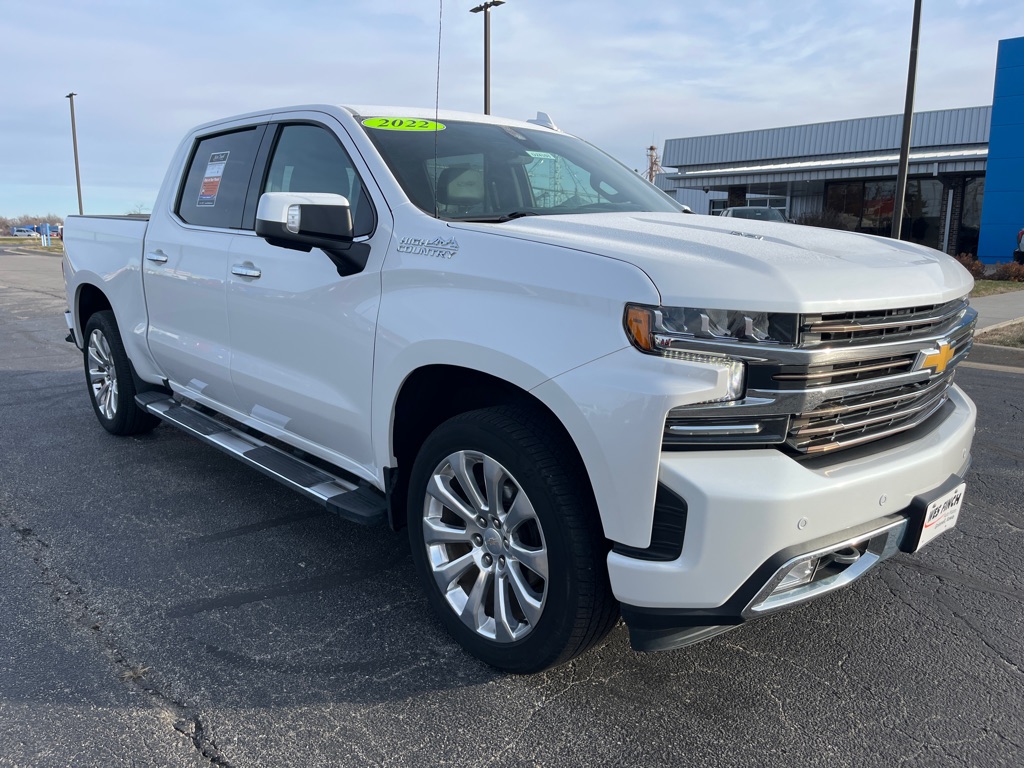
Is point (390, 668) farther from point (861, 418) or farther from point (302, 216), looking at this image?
point (861, 418)

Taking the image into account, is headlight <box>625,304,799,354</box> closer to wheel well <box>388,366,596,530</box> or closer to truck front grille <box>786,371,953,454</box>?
truck front grille <box>786,371,953,454</box>

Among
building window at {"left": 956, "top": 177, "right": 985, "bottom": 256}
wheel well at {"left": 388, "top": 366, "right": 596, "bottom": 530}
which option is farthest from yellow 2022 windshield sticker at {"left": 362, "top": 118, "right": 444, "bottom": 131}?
building window at {"left": 956, "top": 177, "right": 985, "bottom": 256}

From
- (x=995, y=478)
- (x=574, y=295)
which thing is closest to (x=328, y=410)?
(x=574, y=295)

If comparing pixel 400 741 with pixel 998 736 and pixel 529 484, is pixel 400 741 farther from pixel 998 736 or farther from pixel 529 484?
pixel 998 736

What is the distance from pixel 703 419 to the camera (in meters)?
2.21

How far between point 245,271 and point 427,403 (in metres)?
1.27

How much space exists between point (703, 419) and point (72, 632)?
8.05ft

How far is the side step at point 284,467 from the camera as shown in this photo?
10.5 ft

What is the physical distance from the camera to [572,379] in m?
2.34

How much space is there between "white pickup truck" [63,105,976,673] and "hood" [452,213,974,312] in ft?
0.04

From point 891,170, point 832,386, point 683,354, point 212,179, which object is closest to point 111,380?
point 212,179

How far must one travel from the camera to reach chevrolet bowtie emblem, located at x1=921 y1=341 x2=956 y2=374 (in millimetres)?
2635

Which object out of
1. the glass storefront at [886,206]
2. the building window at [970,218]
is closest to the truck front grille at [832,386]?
the glass storefront at [886,206]

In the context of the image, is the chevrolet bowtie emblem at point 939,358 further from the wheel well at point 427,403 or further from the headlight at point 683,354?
the wheel well at point 427,403
